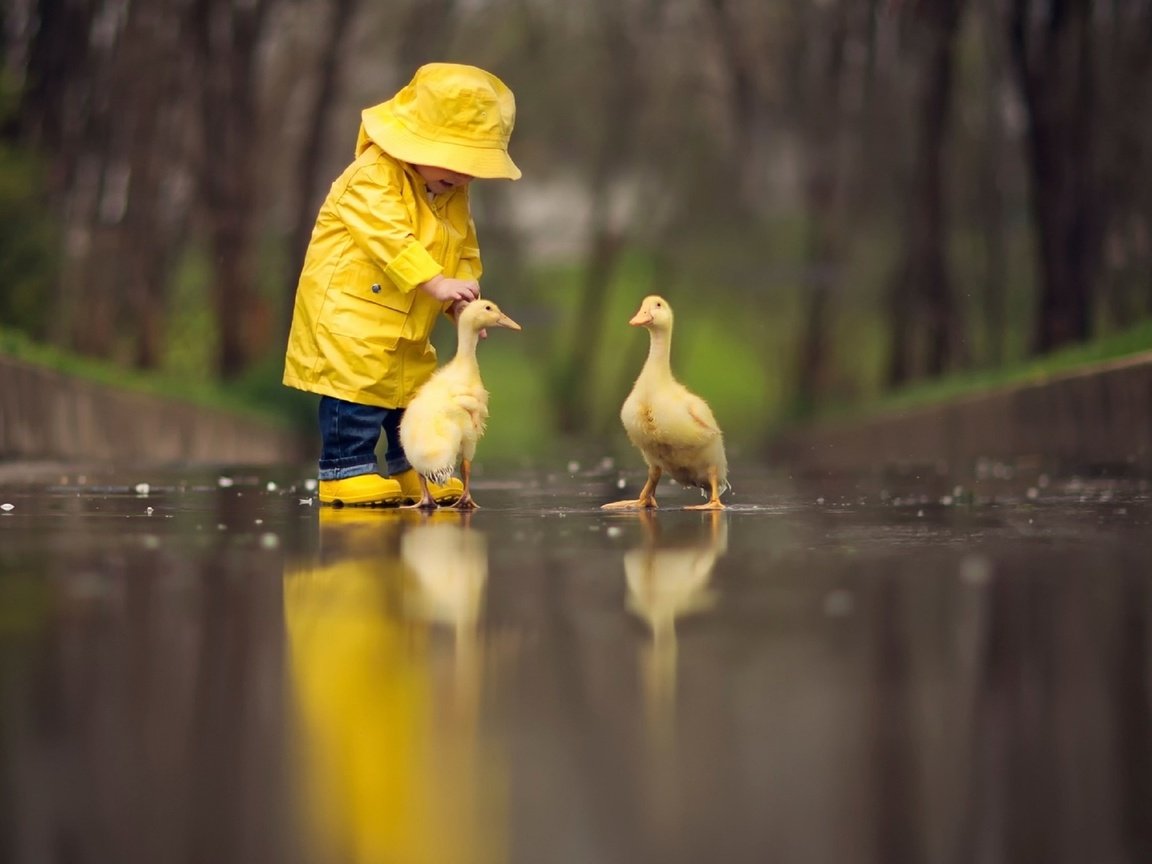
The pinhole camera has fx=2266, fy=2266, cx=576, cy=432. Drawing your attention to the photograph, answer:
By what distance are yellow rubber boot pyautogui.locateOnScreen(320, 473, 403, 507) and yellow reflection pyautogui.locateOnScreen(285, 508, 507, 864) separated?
9.65 feet

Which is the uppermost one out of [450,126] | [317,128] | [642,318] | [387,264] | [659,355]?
[317,128]

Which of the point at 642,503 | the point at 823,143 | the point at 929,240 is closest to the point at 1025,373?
the point at 929,240

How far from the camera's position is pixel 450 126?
998 cm

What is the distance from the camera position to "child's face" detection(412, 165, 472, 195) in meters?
10.1

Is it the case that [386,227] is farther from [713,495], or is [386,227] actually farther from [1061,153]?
[1061,153]

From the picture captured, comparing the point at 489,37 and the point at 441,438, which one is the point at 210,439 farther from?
the point at 489,37

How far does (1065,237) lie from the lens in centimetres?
2195

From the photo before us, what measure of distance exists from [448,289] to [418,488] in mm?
1301

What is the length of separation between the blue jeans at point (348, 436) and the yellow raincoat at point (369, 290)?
9 centimetres

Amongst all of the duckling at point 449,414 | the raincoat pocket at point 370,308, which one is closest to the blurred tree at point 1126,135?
the raincoat pocket at point 370,308

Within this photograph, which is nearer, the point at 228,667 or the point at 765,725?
the point at 765,725

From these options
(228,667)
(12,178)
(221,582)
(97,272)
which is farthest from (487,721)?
(97,272)

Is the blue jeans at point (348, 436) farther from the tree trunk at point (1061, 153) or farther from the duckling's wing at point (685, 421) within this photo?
the tree trunk at point (1061, 153)

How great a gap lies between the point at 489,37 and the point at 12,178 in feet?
73.7
